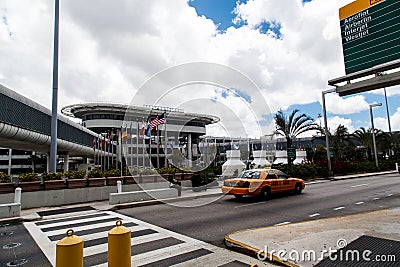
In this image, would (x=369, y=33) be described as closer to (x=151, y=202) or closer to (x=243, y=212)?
(x=243, y=212)

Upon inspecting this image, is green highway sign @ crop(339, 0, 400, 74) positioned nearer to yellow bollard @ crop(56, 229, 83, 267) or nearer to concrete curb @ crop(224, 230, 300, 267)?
concrete curb @ crop(224, 230, 300, 267)

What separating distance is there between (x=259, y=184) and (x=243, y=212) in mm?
2932

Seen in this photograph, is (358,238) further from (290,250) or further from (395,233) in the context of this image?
(290,250)

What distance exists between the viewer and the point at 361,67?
8859 mm

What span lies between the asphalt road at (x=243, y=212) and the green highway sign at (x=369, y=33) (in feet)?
16.8

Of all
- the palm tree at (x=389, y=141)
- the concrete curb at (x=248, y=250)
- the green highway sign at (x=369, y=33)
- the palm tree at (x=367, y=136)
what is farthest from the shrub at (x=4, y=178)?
the palm tree at (x=389, y=141)

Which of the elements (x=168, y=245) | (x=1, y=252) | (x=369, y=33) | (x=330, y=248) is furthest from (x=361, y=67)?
(x=1, y=252)

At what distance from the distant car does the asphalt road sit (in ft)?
1.42

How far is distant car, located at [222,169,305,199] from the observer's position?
503 inches

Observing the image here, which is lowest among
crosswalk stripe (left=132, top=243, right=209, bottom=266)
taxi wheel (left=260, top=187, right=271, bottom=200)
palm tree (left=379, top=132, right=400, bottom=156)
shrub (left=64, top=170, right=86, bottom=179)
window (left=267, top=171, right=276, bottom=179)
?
crosswalk stripe (left=132, top=243, right=209, bottom=266)

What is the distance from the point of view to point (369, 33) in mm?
8609

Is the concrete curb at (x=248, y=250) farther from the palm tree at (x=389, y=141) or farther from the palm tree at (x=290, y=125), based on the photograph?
the palm tree at (x=389, y=141)

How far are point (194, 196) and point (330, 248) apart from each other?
10014mm

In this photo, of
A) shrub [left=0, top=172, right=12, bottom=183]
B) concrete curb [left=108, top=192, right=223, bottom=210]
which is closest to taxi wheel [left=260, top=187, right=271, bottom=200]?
concrete curb [left=108, top=192, right=223, bottom=210]
